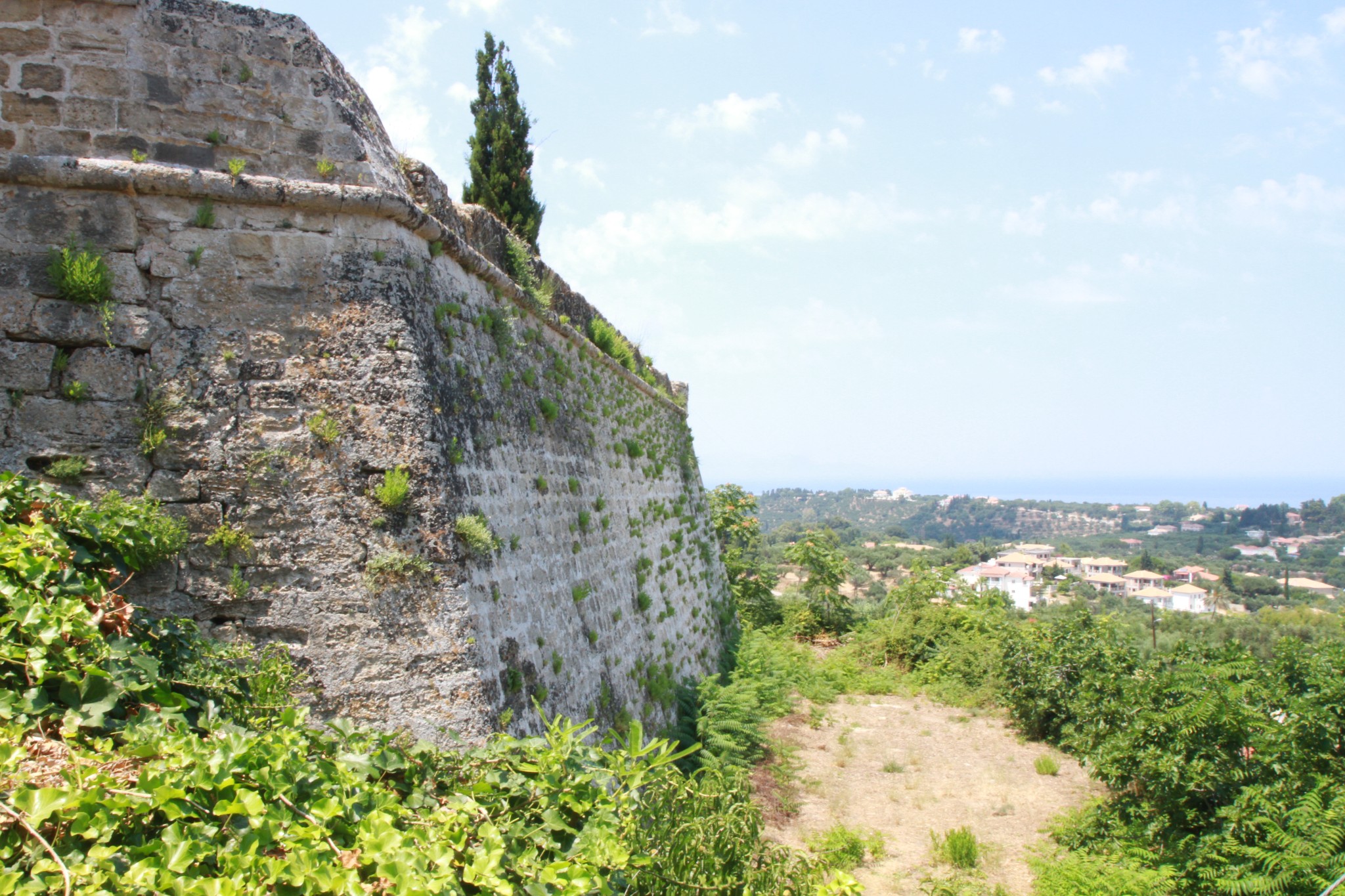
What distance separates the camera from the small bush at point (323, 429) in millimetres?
4121

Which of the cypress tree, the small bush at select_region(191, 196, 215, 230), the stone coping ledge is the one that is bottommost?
the small bush at select_region(191, 196, 215, 230)

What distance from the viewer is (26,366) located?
3902mm

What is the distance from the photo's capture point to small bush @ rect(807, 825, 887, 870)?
6.27 m

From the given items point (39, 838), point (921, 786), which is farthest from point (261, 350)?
point (921, 786)

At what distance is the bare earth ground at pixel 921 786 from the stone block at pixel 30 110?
24.2 ft

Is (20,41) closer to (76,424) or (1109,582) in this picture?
(76,424)

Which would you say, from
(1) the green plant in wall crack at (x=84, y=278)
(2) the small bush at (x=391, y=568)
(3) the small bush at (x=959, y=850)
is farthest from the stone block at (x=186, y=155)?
(3) the small bush at (x=959, y=850)

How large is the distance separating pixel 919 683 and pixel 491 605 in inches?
409

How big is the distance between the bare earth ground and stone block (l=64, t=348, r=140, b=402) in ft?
19.7

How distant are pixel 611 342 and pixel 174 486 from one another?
5797 mm

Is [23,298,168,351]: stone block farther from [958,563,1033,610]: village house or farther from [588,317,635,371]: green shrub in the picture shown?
[958,563,1033,610]: village house

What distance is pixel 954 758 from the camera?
9.30 m

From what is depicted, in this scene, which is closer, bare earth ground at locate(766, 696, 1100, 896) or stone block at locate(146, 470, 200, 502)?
stone block at locate(146, 470, 200, 502)

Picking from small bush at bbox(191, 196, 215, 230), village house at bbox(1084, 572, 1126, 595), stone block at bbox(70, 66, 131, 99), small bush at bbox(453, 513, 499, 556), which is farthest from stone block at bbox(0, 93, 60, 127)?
village house at bbox(1084, 572, 1126, 595)
